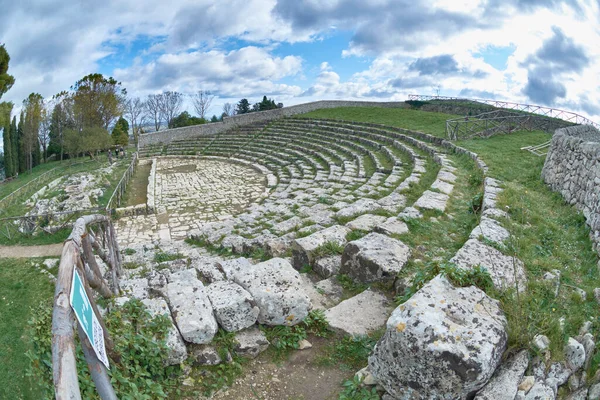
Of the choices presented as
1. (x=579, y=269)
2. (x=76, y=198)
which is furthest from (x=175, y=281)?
(x=76, y=198)

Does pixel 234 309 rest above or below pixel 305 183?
below

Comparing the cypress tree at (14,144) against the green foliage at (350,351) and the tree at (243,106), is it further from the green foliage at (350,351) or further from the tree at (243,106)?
the green foliage at (350,351)

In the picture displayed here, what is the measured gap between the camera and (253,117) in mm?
31172

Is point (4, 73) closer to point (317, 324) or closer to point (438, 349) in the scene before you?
point (317, 324)

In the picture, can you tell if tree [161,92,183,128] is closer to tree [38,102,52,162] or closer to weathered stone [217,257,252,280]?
tree [38,102,52,162]

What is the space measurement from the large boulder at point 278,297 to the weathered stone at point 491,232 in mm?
2459

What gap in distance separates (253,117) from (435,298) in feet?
96.5

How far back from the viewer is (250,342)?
3.79m

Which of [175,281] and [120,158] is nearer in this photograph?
[175,281]

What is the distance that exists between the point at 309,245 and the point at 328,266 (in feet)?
1.65

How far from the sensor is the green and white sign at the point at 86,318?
1.68 metres

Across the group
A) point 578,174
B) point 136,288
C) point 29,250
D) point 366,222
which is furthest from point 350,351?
point 29,250

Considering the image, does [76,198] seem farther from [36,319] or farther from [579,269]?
[579,269]

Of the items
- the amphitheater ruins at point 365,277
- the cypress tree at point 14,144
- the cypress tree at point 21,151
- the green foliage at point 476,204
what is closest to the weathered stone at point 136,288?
the amphitheater ruins at point 365,277
